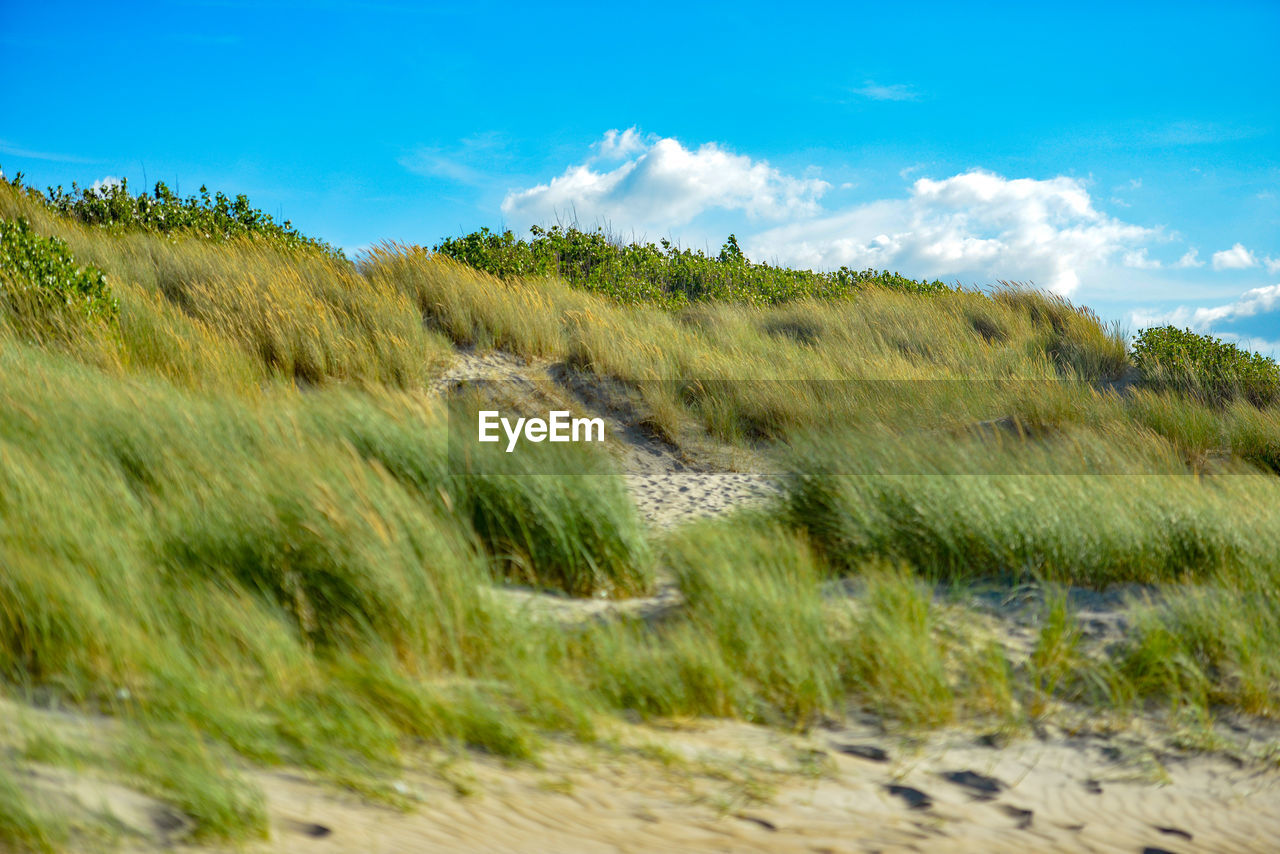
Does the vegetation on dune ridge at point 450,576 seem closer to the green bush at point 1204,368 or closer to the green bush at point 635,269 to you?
the green bush at point 1204,368

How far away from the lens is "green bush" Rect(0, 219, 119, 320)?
7.63 metres

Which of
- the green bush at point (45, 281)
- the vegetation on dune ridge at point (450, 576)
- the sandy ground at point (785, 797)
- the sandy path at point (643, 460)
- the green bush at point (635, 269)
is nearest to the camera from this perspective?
the sandy ground at point (785, 797)

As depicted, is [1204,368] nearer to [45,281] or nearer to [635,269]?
[635,269]

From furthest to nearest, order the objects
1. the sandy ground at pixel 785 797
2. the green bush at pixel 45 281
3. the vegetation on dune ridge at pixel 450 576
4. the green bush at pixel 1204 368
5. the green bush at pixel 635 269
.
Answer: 1. the green bush at pixel 635 269
2. the green bush at pixel 1204 368
3. the green bush at pixel 45 281
4. the vegetation on dune ridge at pixel 450 576
5. the sandy ground at pixel 785 797

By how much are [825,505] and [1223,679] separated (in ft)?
7.04

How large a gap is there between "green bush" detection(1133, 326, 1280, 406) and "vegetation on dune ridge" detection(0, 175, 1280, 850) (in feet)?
11.4

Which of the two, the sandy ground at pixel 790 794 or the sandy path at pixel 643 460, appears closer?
the sandy ground at pixel 790 794

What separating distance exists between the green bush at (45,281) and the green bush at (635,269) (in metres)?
6.06

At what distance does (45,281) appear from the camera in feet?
25.5

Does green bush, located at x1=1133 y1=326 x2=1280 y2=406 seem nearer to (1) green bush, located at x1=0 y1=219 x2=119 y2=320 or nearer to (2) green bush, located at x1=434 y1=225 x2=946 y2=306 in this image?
(2) green bush, located at x1=434 y1=225 x2=946 y2=306

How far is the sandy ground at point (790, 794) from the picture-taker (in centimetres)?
239

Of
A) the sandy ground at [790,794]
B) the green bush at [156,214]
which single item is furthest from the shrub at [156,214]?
the sandy ground at [790,794]

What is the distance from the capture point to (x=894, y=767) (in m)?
3.18

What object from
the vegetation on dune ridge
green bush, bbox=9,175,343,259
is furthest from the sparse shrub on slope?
the vegetation on dune ridge
